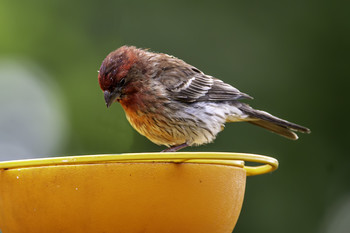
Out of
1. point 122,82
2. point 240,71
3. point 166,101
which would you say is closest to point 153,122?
point 166,101

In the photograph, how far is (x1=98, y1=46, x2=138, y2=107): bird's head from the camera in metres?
3.63

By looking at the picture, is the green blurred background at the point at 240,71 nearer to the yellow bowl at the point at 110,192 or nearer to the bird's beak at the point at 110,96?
the bird's beak at the point at 110,96

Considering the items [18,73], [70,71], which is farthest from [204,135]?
[18,73]

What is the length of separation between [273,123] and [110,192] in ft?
7.84

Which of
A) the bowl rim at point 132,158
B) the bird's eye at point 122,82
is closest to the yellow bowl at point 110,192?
the bowl rim at point 132,158

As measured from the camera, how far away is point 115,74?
368 centimetres

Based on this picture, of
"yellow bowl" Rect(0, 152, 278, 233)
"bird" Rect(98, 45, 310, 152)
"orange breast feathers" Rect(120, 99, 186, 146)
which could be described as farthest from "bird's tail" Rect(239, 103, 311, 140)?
"yellow bowl" Rect(0, 152, 278, 233)

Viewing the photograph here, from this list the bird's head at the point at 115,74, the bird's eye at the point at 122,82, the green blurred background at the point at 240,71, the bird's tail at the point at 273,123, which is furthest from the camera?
the green blurred background at the point at 240,71

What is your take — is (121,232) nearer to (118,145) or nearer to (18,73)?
(118,145)

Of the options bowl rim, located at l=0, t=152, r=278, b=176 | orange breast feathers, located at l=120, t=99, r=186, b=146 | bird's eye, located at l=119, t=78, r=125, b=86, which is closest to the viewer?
bowl rim, located at l=0, t=152, r=278, b=176

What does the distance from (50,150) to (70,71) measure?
897 millimetres

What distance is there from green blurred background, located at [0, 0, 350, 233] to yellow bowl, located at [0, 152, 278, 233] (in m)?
2.83

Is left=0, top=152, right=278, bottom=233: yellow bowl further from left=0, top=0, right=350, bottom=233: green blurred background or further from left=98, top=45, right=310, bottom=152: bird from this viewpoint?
left=0, top=0, right=350, bottom=233: green blurred background

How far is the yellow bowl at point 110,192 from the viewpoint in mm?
2230
